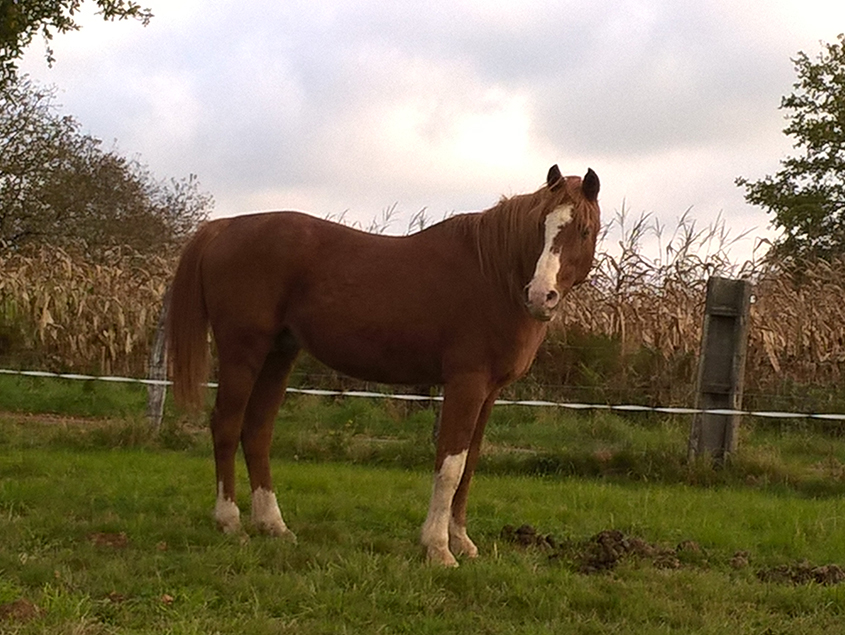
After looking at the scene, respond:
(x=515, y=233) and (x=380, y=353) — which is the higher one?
(x=515, y=233)

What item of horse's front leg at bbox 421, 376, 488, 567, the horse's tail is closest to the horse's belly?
horse's front leg at bbox 421, 376, 488, 567

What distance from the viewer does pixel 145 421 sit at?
9.06 m

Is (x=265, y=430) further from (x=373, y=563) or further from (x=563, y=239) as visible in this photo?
(x=563, y=239)

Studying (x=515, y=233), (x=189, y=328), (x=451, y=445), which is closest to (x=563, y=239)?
(x=515, y=233)

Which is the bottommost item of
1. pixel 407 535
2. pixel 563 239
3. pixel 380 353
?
pixel 407 535

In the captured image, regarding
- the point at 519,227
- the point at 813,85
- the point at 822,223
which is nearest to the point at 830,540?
the point at 519,227

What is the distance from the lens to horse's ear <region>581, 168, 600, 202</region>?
15.5 ft

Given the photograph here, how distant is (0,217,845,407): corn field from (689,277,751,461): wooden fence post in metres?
1.72

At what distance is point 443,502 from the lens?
4961 mm

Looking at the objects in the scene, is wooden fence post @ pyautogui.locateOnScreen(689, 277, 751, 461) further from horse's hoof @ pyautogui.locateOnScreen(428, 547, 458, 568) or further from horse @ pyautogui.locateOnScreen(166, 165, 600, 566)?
horse's hoof @ pyautogui.locateOnScreen(428, 547, 458, 568)

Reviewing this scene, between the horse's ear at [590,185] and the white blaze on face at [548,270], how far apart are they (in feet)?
0.50

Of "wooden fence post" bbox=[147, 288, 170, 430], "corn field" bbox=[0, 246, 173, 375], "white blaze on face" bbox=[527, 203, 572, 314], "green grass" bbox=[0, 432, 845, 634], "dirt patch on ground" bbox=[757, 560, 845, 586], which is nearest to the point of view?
"green grass" bbox=[0, 432, 845, 634]

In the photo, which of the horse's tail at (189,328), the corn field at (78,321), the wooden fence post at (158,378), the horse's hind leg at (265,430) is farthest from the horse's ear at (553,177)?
the corn field at (78,321)

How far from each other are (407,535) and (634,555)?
1.38 m
